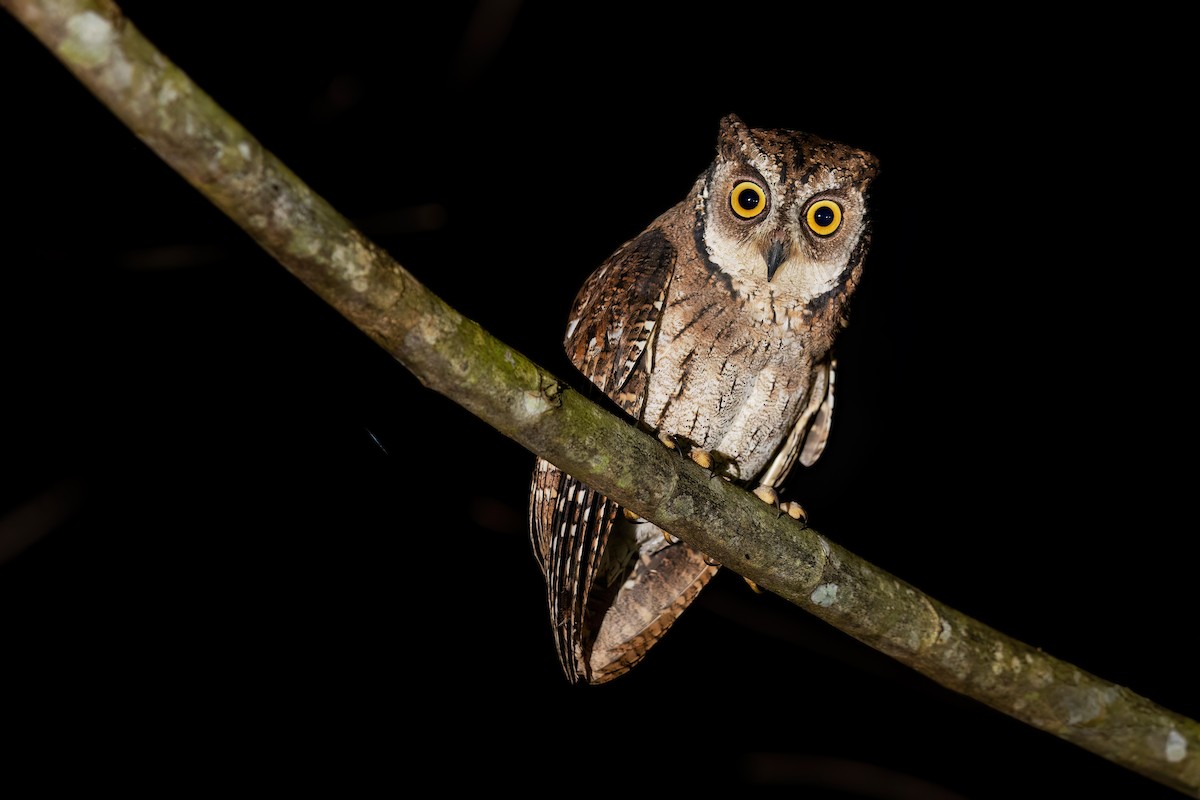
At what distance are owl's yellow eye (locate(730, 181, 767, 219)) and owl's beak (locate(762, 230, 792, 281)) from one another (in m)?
0.10

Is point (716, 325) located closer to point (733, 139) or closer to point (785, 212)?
point (785, 212)

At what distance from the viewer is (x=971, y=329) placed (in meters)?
4.88

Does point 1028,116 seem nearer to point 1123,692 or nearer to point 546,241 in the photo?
point 546,241

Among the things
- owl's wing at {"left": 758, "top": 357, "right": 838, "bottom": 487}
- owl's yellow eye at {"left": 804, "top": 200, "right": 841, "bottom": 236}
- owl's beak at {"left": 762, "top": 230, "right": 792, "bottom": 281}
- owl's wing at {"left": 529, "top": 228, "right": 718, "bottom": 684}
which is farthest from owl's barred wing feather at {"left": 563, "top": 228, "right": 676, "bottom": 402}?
owl's wing at {"left": 758, "top": 357, "right": 838, "bottom": 487}

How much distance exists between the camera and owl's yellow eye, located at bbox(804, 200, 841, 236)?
2.42m

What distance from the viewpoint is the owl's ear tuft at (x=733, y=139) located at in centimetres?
245

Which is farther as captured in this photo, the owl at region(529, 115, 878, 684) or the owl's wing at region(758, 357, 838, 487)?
the owl's wing at region(758, 357, 838, 487)

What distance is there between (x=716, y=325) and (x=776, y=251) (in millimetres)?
247

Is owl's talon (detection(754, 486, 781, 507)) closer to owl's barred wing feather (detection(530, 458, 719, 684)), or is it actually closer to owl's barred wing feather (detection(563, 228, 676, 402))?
owl's barred wing feather (detection(530, 458, 719, 684))

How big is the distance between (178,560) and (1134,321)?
4744 millimetres

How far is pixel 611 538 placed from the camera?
2674mm

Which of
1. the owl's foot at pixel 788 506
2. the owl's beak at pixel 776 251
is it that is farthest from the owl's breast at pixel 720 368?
the owl's foot at pixel 788 506

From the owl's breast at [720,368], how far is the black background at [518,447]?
1.62 ft

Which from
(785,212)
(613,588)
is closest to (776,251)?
→ (785,212)
